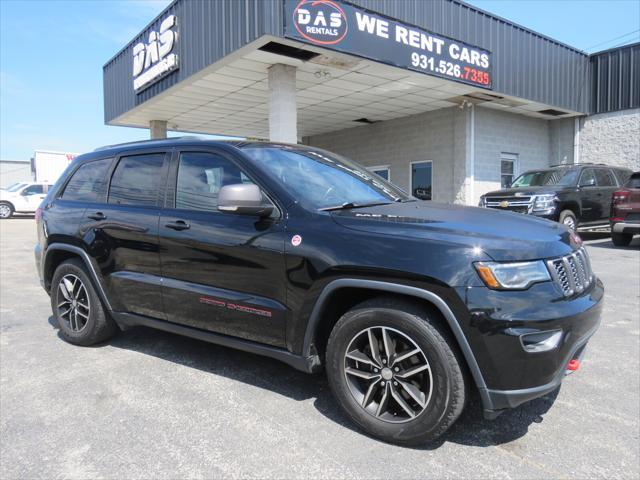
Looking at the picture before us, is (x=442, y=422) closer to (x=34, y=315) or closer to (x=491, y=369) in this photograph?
(x=491, y=369)

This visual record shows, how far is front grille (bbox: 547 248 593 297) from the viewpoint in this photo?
2.47 meters

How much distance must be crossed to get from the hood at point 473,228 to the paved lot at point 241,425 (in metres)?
1.07

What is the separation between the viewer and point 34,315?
5.49 metres

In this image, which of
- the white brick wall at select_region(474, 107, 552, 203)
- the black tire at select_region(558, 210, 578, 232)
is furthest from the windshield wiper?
the white brick wall at select_region(474, 107, 552, 203)

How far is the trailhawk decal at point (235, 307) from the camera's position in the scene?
2998 mm

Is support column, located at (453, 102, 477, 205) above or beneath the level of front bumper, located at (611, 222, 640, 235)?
above

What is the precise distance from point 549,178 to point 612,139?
5.83 m

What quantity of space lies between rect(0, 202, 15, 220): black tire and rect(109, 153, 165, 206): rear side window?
936 inches

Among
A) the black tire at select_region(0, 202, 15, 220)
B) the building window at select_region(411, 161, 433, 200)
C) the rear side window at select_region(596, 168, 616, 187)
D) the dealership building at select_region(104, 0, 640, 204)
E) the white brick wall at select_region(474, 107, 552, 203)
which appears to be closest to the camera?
Answer: the dealership building at select_region(104, 0, 640, 204)

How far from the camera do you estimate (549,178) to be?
38.2 ft

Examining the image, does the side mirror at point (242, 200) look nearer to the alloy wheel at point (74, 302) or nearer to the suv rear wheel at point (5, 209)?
the alloy wheel at point (74, 302)

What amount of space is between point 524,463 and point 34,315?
17.6 feet

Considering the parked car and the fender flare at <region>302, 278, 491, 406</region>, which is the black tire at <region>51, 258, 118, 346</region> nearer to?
the fender flare at <region>302, 278, 491, 406</region>

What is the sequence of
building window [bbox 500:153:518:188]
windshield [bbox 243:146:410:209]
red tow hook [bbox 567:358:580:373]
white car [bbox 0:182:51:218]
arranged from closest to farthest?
red tow hook [bbox 567:358:580:373] < windshield [bbox 243:146:410:209] < building window [bbox 500:153:518:188] < white car [bbox 0:182:51:218]
